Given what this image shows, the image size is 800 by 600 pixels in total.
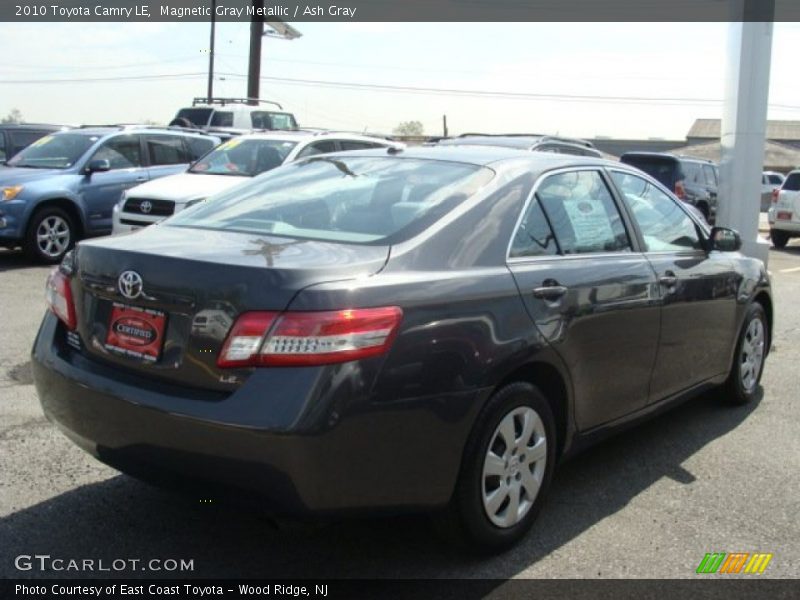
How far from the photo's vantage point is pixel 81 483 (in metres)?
4.07

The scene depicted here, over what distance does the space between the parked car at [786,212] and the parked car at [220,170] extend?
9537mm

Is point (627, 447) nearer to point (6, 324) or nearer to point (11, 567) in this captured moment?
point (11, 567)

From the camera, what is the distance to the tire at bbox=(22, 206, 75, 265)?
11016 mm

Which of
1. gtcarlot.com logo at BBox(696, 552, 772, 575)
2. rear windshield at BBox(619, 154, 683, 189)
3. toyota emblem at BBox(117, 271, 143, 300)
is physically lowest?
gtcarlot.com logo at BBox(696, 552, 772, 575)

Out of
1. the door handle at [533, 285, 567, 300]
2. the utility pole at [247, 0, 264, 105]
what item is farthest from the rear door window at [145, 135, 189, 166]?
the utility pole at [247, 0, 264, 105]

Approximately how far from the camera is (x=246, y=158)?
11906 mm

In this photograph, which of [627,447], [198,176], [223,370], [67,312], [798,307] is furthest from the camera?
[198,176]

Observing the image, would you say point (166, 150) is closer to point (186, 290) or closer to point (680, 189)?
point (680, 189)

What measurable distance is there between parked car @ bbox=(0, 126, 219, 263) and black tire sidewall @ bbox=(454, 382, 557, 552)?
905cm

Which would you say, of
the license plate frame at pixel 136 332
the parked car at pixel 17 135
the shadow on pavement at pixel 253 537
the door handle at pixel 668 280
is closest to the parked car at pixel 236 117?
the parked car at pixel 17 135

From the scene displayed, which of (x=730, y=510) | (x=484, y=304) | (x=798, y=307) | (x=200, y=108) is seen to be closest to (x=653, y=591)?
(x=730, y=510)

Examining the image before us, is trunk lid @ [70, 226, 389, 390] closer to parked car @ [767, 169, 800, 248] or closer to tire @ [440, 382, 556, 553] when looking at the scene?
tire @ [440, 382, 556, 553]

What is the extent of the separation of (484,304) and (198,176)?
903 cm

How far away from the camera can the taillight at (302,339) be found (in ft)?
9.36
